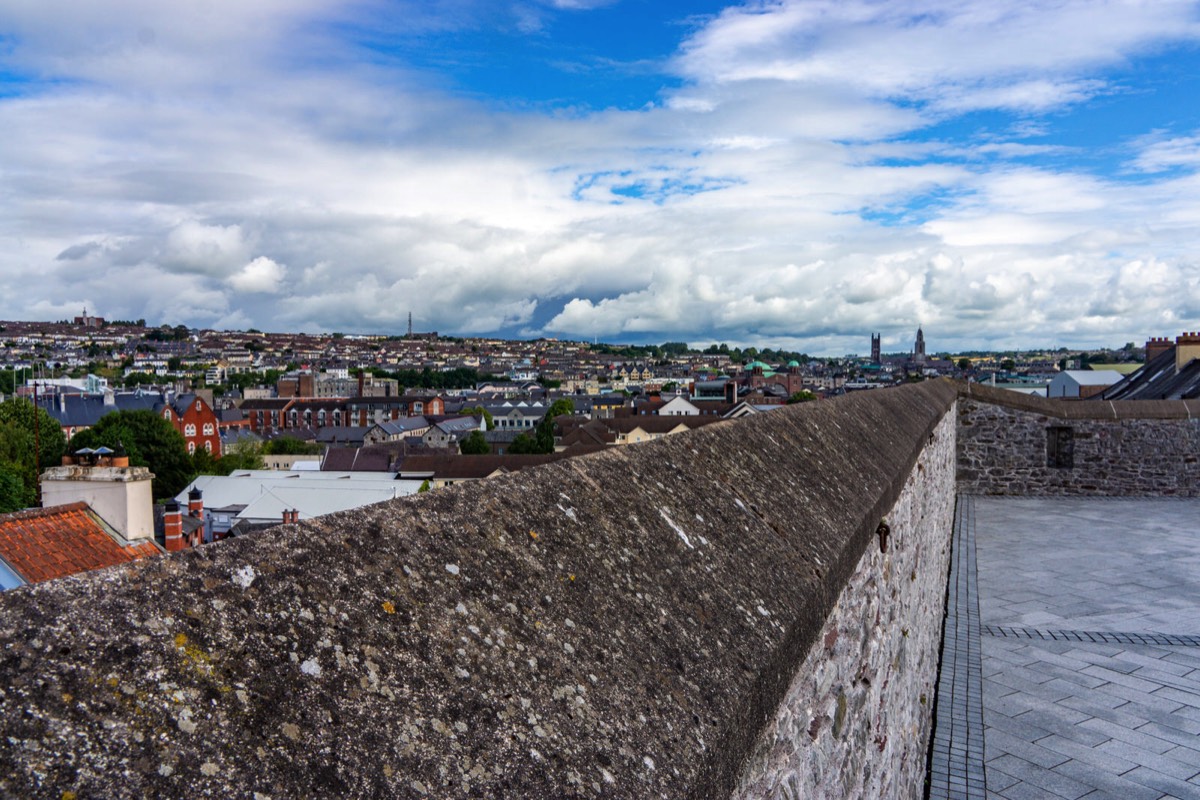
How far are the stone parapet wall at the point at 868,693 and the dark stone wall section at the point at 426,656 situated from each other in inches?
10.6

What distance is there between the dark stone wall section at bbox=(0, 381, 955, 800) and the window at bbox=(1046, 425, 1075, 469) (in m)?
15.8

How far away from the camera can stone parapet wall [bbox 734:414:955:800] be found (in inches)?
91.4

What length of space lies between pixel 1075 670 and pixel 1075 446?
10674mm

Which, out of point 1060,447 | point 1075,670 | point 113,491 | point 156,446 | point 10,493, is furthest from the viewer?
point 156,446

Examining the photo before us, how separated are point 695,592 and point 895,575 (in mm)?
3088

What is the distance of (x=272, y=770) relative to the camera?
974 mm

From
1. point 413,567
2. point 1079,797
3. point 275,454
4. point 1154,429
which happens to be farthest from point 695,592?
point 275,454

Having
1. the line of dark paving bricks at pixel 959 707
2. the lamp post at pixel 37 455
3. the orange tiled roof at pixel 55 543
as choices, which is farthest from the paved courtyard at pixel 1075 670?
the lamp post at pixel 37 455

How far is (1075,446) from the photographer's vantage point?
1579cm

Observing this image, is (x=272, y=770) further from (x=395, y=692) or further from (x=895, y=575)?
(x=895, y=575)

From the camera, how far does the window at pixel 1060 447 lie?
15867 millimetres

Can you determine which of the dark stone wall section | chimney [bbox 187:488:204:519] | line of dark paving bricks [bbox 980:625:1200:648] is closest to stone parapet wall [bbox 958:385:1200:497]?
line of dark paving bricks [bbox 980:625:1200:648]

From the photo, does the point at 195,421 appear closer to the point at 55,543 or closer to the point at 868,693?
the point at 55,543

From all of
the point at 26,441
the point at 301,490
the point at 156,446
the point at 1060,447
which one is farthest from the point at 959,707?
the point at 156,446
